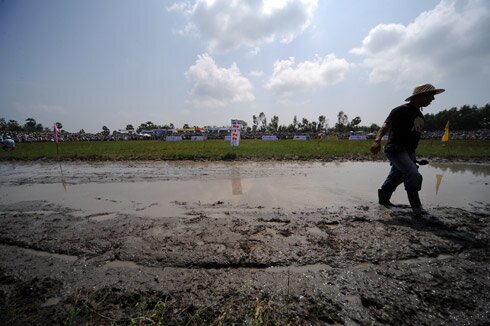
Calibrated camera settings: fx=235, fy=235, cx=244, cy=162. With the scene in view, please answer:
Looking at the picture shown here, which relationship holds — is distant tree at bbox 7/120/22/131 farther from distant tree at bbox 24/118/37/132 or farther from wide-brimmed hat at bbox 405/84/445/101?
wide-brimmed hat at bbox 405/84/445/101

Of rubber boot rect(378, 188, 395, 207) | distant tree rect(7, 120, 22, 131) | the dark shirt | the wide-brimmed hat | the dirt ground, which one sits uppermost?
distant tree rect(7, 120, 22, 131)

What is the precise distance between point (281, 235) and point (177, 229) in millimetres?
1449

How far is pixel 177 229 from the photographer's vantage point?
10.9 feet

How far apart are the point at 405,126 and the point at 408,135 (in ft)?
0.55

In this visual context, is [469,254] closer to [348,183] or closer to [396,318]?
[396,318]

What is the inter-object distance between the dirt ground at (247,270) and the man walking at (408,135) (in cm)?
55

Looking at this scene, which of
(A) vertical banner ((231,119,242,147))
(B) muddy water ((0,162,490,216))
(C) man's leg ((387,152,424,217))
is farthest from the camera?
(A) vertical banner ((231,119,242,147))

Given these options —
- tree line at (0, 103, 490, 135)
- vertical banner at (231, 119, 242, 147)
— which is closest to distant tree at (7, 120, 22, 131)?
tree line at (0, 103, 490, 135)

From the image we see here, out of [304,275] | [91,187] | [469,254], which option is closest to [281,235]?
[304,275]

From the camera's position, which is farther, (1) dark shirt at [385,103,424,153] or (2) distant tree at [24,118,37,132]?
(2) distant tree at [24,118,37,132]

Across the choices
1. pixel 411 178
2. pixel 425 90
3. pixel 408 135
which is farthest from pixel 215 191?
pixel 425 90

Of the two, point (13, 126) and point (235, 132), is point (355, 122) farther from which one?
point (13, 126)

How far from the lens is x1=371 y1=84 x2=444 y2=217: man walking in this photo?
156 inches

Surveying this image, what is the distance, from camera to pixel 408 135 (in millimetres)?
4133
